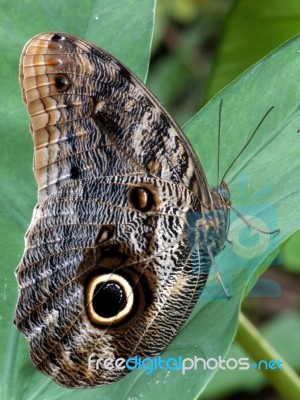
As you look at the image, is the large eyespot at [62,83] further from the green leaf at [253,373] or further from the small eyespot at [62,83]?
the green leaf at [253,373]

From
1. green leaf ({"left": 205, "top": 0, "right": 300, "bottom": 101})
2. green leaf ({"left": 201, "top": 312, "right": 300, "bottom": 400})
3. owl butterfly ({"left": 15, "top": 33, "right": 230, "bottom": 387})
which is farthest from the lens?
green leaf ({"left": 201, "top": 312, "right": 300, "bottom": 400})

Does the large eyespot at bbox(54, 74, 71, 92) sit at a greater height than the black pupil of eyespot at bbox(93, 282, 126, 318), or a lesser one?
greater

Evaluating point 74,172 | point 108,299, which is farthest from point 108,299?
point 74,172

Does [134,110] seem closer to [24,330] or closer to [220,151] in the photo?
[220,151]

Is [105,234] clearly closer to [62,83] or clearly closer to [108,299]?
[108,299]

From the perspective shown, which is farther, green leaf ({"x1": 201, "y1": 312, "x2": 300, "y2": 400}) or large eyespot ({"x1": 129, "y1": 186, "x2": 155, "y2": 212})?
green leaf ({"x1": 201, "y1": 312, "x2": 300, "y2": 400})

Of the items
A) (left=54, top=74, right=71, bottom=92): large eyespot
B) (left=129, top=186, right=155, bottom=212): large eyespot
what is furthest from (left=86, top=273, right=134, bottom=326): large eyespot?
(left=54, top=74, right=71, bottom=92): large eyespot

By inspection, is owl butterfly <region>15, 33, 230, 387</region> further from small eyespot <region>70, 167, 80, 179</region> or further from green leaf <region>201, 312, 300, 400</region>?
green leaf <region>201, 312, 300, 400</region>
